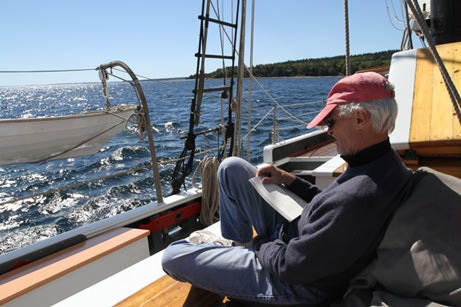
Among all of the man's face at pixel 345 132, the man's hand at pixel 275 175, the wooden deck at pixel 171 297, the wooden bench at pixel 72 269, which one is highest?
the man's face at pixel 345 132

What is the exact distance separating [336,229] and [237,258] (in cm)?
45

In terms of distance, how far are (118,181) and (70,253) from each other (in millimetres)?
4416

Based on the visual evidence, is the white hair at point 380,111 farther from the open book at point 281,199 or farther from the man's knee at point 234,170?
the man's knee at point 234,170

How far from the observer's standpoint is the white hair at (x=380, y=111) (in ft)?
3.05

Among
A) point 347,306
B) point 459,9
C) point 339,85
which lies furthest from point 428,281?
point 459,9

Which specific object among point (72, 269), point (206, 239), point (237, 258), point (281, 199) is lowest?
point (72, 269)

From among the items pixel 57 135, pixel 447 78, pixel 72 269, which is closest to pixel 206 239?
pixel 72 269

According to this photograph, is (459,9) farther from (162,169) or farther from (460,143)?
(162,169)

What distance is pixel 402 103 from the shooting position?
2.09 metres

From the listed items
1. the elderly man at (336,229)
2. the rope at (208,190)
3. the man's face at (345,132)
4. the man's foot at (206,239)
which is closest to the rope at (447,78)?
the elderly man at (336,229)

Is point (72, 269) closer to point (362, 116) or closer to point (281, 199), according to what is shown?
point (281, 199)

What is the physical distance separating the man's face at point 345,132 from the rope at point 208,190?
1.98 m

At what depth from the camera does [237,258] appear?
1.19 metres

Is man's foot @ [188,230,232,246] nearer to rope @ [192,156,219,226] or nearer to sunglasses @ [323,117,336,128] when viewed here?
sunglasses @ [323,117,336,128]
